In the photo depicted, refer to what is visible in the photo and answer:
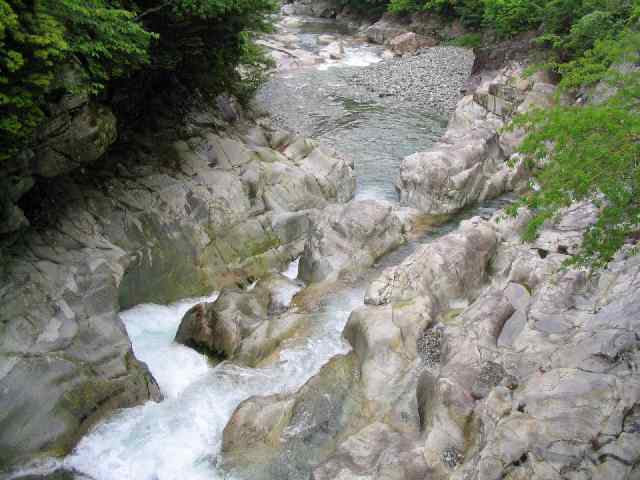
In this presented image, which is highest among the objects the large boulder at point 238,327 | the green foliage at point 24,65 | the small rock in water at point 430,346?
the green foliage at point 24,65

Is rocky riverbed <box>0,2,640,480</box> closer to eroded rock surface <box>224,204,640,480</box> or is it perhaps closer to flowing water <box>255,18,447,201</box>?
eroded rock surface <box>224,204,640,480</box>

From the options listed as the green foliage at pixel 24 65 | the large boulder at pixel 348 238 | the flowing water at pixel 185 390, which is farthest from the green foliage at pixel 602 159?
the green foliage at pixel 24 65

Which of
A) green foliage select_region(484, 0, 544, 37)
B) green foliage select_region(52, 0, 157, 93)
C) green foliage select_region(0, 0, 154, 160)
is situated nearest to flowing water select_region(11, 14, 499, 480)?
green foliage select_region(0, 0, 154, 160)

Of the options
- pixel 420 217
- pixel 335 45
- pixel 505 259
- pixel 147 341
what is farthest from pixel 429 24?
pixel 147 341

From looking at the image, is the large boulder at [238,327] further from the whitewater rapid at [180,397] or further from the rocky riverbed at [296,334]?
the whitewater rapid at [180,397]

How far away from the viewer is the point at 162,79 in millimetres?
18797

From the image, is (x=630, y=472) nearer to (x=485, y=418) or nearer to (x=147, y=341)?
(x=485, y=418)

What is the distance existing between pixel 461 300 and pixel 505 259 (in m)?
2.08

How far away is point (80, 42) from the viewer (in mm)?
11188

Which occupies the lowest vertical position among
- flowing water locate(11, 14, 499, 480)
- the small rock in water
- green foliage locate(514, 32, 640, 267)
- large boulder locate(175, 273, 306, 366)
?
flowing water locate(11, 14, 499, 480)

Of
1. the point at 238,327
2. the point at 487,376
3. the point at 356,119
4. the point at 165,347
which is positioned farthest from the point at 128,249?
the point at 356,119

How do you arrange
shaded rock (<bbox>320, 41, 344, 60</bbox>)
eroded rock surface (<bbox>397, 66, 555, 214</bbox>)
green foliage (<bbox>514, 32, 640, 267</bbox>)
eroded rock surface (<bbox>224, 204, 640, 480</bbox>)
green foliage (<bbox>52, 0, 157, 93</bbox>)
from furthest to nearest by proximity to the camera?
shaded rock (<bbox>320, 41, 344, 60</bbox>), eroded rock surface (<bbox>397, 66, 555, 214</bbox>), green foliage (<bbox>52, 0, 157, 93</bbox>), eroded rock surface (<bbox>224, 204, 640, 480</bbox>), green foliage (<bbox>514, 32, 640, 267</bbox>)

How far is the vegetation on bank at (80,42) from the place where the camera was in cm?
973

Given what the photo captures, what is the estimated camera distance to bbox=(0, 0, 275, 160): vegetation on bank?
9.73 meters
